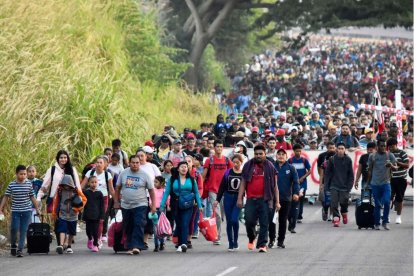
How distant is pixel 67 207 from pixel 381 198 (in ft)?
22.8

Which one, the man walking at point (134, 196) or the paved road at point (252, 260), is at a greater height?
the man walking at point (134, 196)

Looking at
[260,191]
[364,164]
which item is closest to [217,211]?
[260,191]

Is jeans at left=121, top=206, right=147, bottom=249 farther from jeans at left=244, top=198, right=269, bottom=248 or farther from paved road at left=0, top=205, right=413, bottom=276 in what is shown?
jeans at left=244, top=198, right=269, bottom=248

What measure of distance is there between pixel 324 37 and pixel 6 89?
114 metres

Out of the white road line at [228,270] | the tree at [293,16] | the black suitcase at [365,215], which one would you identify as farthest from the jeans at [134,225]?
the tree at [293,16]

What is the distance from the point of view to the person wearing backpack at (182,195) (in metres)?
21.7

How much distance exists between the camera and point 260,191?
21.2m

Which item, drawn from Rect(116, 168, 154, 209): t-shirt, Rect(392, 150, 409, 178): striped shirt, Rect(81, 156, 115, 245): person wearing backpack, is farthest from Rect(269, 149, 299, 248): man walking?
Rect(392, 150, 409, 178): striped shirt

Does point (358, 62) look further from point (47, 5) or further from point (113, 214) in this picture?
point (113, 214)

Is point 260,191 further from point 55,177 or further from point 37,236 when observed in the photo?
point 37,236

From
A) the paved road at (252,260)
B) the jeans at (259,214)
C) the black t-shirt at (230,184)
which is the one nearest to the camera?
the paved road at (252,260)

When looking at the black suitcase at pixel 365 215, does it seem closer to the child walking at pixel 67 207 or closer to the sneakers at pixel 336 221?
the sneakers at pixel 336 221

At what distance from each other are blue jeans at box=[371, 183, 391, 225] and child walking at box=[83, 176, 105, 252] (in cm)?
597

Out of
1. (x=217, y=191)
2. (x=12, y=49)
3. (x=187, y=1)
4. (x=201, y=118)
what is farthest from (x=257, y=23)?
(x=217, y=191)
